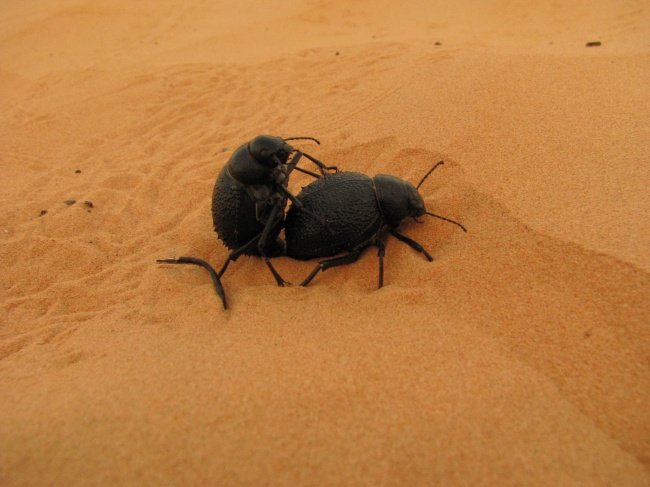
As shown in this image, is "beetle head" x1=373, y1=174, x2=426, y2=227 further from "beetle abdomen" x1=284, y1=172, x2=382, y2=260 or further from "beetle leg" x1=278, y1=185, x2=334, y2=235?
"beetle leg" x1=278, y1=185, x2=334, y2=235

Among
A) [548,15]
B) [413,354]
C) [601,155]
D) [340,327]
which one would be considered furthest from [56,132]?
[548,15]

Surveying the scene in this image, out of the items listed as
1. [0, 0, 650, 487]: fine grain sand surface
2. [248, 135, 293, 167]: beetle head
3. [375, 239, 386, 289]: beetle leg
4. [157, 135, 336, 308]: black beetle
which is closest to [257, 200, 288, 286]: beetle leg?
[157, 135, 336, 308]: black beetle

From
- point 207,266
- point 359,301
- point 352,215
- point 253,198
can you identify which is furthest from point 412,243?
point 207,266

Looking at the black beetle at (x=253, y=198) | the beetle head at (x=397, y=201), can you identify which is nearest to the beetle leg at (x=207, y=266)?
the black beetle at (x=253, y=198)

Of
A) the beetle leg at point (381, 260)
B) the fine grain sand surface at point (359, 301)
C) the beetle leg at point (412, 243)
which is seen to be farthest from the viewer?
the beetle leg at point (412, 243)

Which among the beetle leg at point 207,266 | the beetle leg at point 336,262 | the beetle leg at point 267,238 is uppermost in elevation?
the beetle leg at point 267,238

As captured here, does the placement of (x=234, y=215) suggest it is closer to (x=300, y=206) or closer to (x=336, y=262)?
(x=300, y=206)

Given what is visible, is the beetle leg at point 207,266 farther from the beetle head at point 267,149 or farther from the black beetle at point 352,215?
the beetle head at point 267,149
